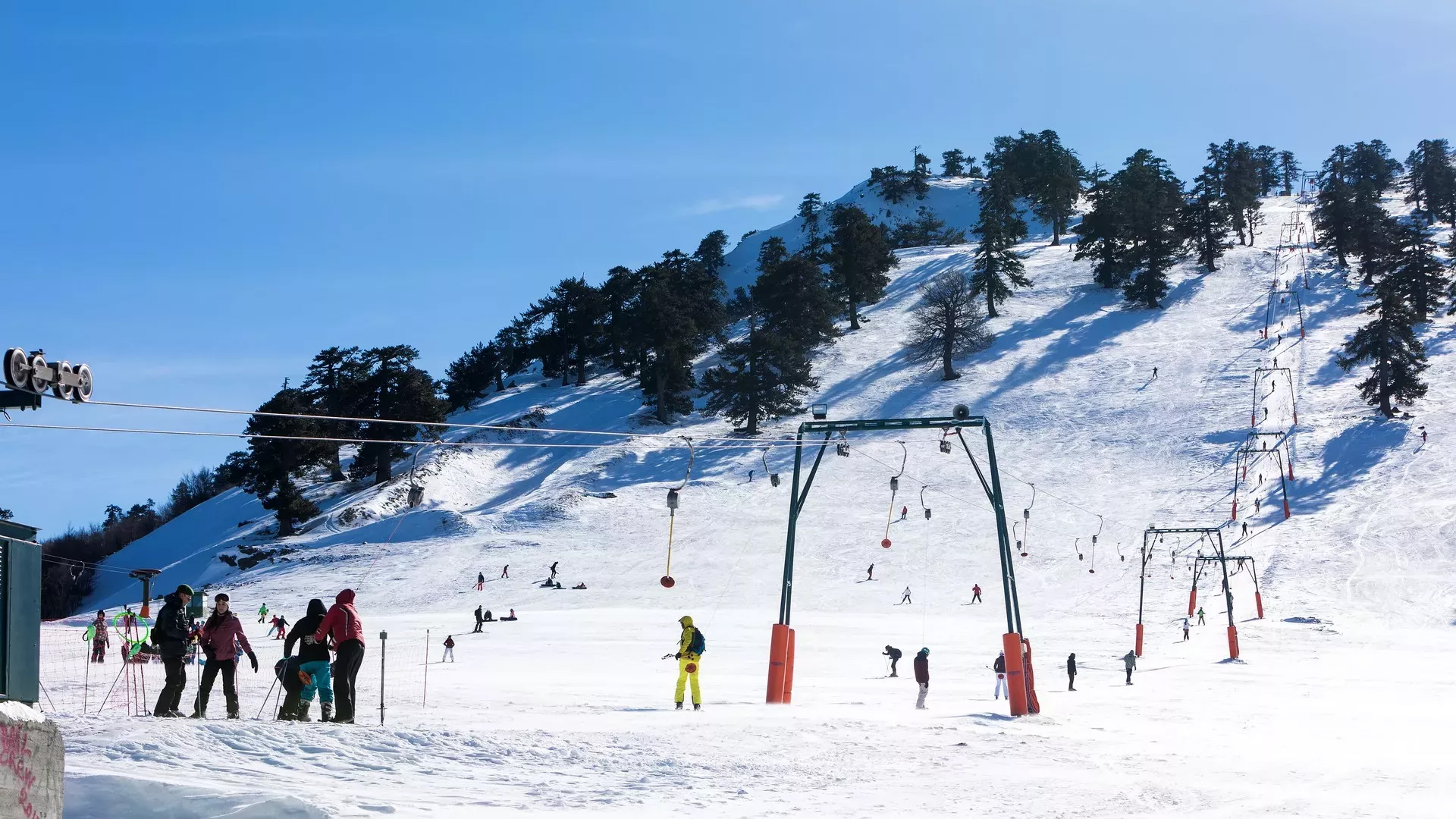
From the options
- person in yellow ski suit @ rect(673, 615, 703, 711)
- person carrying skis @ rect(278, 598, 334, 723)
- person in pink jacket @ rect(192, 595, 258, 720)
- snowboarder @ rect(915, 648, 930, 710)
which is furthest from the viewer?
snowboarder @ rect(915, 648, 930, 710)

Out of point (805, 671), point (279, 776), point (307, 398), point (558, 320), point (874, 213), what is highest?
point (874, 213)

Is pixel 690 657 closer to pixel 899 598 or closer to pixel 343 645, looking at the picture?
pixel 343 645

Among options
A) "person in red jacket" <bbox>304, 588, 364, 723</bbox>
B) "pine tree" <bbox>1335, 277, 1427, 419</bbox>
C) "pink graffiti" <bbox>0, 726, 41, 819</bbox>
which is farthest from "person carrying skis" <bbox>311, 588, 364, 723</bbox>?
"pine tree" <bbox>1335, 277, 1427, 419</bbox>

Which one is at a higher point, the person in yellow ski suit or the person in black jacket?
the person in black jacket

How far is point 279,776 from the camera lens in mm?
10539

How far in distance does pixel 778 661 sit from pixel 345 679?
9.64 meters

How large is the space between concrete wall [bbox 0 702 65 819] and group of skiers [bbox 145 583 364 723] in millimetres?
6395

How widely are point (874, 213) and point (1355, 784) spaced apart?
181589 millimetres

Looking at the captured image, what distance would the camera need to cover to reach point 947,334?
87.4 metres

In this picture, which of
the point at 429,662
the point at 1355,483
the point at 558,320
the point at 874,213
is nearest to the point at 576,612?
the point at 429,662

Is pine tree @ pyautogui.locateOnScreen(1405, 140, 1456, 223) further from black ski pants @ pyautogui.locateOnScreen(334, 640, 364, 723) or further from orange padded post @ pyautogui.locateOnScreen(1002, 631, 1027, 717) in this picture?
black ski pants @ pyautogui.locateOnScreen(334, 640, 364, 723)

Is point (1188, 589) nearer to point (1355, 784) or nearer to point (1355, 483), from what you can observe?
point (1355, 483)

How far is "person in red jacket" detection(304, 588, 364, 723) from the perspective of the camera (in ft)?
45.9

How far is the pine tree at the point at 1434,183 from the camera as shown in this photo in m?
128
